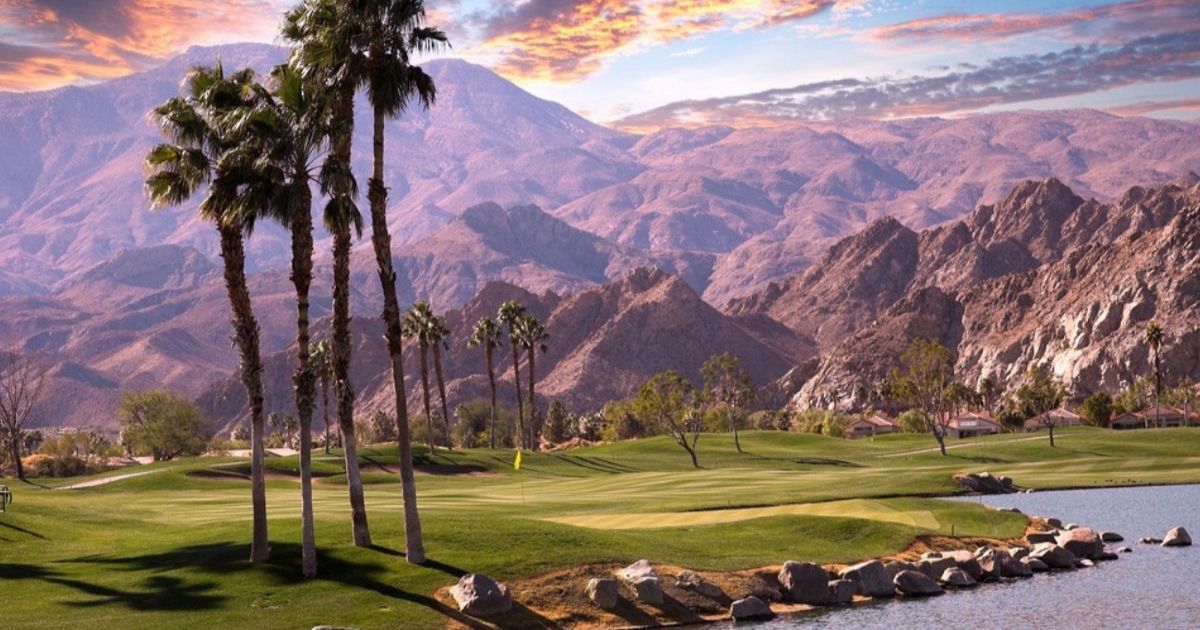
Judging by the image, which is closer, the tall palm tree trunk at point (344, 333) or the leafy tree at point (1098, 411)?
the tall palm tree trunk at point (344, 333)

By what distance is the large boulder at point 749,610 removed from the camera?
127ft

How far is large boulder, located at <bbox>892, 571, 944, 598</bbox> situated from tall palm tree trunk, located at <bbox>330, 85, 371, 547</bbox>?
17.1 metres

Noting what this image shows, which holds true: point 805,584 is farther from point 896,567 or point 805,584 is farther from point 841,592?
point 896,567

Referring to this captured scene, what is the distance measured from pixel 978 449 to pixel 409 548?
88261mm

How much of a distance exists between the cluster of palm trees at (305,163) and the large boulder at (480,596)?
3187 mm

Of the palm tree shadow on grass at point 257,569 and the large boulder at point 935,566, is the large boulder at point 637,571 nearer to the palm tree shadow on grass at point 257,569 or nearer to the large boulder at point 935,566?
the palm tree shadow on grass at point 257,569

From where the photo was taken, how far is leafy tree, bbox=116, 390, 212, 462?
145 m

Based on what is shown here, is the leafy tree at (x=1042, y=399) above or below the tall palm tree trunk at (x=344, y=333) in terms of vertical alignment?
below

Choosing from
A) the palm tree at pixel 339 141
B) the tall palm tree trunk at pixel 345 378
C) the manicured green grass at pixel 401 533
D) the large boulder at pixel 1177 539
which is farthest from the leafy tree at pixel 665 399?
the palm tree at pixel 339 141

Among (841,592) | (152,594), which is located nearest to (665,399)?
(841,592)

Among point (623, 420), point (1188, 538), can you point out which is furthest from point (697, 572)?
point (623, 420)

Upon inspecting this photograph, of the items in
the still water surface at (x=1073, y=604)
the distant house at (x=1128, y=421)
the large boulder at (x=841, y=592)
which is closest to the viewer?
the still water surface at (x=1073, y=604)

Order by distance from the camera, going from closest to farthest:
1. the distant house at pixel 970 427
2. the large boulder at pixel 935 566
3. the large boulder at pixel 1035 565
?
1. the large boulder at pixel 935 566
2. the large boulder at pixel 1035 565
3. the distant house at pixel 970 427

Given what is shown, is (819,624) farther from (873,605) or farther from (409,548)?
(409,548)
